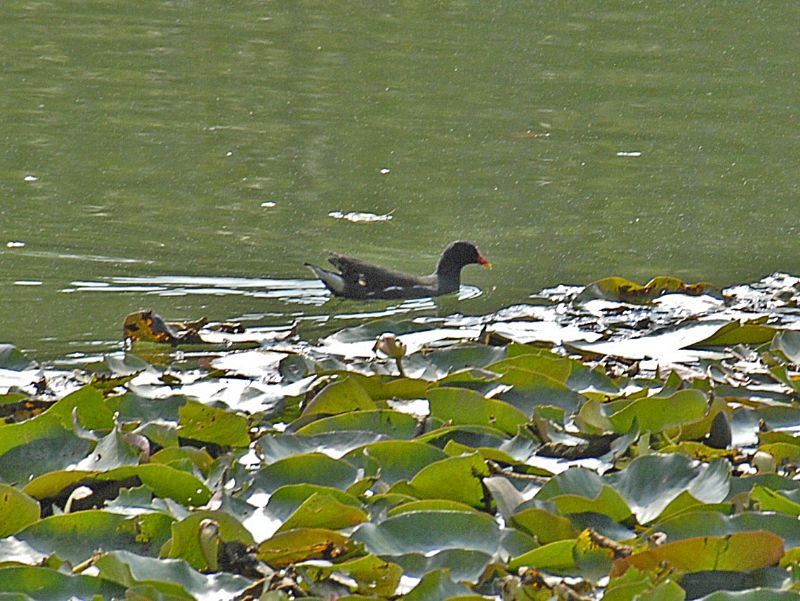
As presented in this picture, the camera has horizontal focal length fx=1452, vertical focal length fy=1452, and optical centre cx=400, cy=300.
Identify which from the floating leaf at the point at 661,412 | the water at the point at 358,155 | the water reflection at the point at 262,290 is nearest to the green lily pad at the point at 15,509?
the floating leaf at the point at 661,412

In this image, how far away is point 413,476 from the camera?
3.93 meters

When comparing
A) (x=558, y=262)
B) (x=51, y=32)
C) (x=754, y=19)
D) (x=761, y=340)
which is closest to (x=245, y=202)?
(x=558, y=262)

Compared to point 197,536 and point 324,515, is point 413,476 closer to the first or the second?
point 324,515

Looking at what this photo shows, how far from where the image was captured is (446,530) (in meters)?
3.43

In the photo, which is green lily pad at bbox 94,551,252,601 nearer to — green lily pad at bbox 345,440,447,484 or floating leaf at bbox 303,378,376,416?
green lily pad at bbox 345,440,447,484

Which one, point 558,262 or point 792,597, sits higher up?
point 792,597

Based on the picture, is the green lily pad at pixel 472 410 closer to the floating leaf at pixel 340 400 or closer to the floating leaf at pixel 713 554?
the floating leaf at pixel 340 400

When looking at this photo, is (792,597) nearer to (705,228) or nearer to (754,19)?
(705,228)

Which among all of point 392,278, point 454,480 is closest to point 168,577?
point 454,480

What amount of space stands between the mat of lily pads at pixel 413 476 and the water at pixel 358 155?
2.72 m

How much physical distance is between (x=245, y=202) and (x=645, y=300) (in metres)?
3.87

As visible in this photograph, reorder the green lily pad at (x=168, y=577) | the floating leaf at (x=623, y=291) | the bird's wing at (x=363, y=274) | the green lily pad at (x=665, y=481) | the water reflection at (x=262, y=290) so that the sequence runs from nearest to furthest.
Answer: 1. the green lily pad at (x=168, y=577)
2. the green lily pad at (x=665, y=481)
3. the floating leaf at (x=623, y=291)
4. the water reflection at (x=262, y=290)
5. the bird's wing at (x=363, y=274)

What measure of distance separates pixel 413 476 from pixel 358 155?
8107mm

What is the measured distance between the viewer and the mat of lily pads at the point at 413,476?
3230 millimetres
